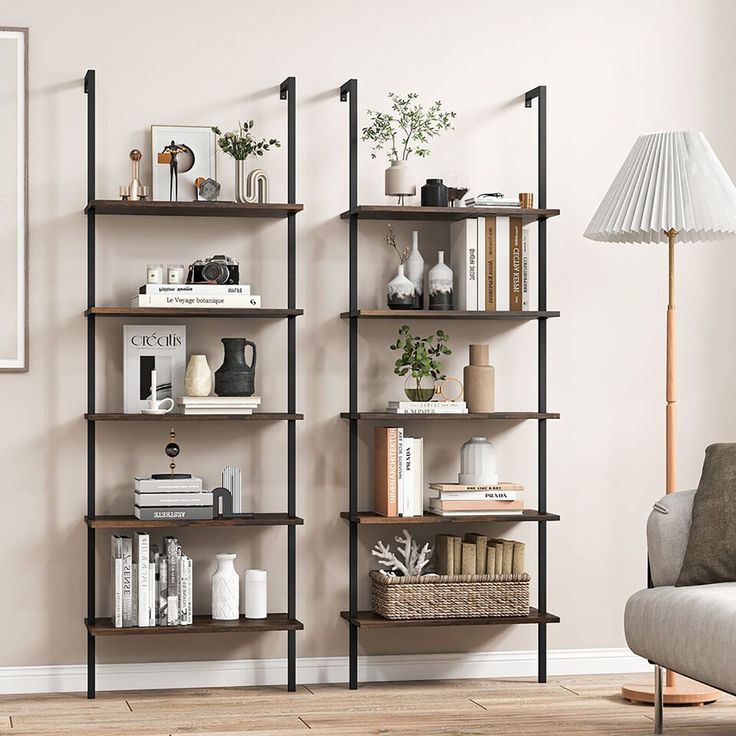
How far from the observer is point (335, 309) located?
4.41 m

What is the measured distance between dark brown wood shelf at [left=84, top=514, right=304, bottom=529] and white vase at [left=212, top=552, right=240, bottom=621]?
17 centimetres

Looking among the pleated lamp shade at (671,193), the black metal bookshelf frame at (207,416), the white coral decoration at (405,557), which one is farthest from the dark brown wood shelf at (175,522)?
the pleated lamp shade at (671,193)

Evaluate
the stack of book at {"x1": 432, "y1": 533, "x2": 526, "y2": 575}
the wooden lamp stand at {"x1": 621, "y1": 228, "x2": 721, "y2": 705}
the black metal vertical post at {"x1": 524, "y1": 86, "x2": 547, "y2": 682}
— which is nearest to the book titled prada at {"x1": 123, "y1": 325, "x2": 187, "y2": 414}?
the stack of book at {"x1": 432, "y1": 533, "x2": 526, "y2": 575}

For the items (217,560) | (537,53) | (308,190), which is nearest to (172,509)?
(217,560)

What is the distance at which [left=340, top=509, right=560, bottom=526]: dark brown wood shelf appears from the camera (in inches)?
164

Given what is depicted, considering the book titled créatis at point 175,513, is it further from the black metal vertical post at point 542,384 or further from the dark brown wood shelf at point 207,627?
the black metal vertical post at point 542,384

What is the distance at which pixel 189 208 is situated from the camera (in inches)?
161

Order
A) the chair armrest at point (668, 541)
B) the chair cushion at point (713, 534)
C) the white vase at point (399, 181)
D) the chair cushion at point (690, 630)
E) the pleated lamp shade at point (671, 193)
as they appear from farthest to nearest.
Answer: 1. the white vase at point (399, 181)
2. the pleated lamp shade at point (671, 193)
3. the chair armrest at point (668, 541)
4. the chair cushion at point (713, 534)
5. the chair cushion at point (690, 630)

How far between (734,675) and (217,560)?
5.84ft

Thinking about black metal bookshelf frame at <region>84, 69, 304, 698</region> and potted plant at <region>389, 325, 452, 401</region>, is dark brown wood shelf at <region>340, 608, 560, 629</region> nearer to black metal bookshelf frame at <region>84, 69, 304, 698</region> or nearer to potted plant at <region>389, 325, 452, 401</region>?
black metal bookshelf frame at <region>84, 69, 304, 698</region>

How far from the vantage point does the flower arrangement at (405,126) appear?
4.30m

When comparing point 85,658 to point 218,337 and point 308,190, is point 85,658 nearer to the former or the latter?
point 218,337

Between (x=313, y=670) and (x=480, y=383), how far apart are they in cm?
115

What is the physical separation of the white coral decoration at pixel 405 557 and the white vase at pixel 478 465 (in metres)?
0.27
